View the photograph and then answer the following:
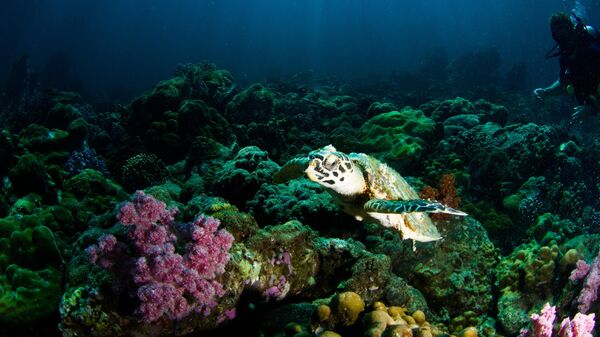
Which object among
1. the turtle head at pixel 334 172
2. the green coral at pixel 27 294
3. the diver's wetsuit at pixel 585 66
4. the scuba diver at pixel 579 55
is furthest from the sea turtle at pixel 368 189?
the diver's wetsuit at pixel 585 66

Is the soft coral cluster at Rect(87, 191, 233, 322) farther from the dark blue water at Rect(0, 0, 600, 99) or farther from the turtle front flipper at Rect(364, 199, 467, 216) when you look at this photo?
the dark blue water at Rect(0, 0, 600, 99)

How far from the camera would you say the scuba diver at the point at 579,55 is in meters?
6.12

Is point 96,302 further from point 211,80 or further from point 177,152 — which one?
point 211,80

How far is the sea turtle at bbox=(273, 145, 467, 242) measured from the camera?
10.3ft

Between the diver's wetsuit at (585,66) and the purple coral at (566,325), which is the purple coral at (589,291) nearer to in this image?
the purple coral at (566,325)

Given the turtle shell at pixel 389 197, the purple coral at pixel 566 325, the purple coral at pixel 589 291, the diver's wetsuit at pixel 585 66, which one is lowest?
the purple coral at pixel 589 291

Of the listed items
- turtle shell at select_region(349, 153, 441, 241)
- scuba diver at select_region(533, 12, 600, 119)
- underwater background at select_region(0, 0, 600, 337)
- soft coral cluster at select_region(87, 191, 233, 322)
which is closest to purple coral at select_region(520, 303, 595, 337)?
underwater background at select_region(0, 0, 600, 337)

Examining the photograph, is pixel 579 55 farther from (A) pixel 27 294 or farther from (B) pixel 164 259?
(A) pixel 27 294

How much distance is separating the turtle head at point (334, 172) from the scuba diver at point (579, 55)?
4926 mm

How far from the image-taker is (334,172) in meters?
3.19

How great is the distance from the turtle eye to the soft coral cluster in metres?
1.03

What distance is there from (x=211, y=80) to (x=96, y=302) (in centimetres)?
1043

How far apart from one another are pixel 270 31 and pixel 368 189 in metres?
115

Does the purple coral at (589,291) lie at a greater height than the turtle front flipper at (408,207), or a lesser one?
lesser
